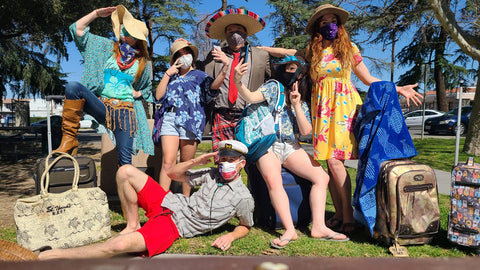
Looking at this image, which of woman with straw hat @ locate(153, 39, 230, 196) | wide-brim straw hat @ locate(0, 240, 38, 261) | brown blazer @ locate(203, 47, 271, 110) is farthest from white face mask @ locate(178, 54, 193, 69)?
wide-brim straw hat @ locate(0, 240, 38, 261)

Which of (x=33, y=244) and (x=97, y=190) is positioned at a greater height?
(x=97, y=190)

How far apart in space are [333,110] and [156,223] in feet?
6.40

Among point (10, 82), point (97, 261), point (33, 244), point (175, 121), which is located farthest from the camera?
point (10, 82)

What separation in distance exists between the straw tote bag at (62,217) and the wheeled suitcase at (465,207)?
10.2ft

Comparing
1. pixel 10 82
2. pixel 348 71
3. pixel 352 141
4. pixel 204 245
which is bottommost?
pixel 204 245

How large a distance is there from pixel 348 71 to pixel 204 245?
2173 millimetres

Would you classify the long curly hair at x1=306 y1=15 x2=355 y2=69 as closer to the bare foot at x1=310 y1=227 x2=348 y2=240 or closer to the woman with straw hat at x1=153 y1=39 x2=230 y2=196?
the woman with straw hat at x1=153 y1=39 x2=230 y2=196

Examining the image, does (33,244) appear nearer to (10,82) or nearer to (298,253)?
(298,253)

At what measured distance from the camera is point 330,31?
339cm

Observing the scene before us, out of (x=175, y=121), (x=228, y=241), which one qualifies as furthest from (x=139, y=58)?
(x=228, y=241)

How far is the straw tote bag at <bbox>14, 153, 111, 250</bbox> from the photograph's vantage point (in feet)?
9.21

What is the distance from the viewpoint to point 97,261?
0.47 metres

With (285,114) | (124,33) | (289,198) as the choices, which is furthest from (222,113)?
(124,33)

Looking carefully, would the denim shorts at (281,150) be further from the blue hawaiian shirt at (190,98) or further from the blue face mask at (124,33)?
the blue face mask at (124,33)
